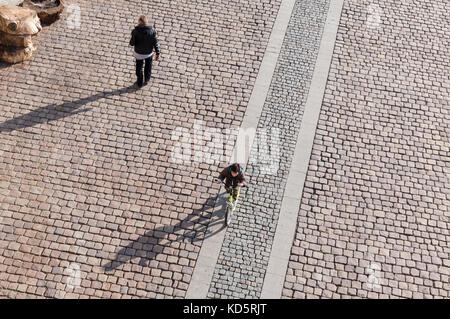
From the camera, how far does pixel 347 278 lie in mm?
9141

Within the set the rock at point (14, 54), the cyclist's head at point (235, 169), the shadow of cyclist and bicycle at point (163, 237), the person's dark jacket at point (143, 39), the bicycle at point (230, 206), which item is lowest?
the shadow of cyclist and bicycle at point (163, 237)

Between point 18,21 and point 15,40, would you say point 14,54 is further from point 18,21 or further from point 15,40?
point 18,21

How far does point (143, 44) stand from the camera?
10922 mm

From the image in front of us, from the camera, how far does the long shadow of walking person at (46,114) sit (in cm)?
1091

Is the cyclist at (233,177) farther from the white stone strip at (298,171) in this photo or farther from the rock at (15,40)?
the rock at (15,40)

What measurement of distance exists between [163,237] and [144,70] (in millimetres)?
4249

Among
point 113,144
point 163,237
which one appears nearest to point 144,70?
point 113,144

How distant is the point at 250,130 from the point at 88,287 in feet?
15.5

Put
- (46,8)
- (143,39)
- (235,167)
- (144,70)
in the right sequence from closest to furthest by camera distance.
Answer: (235,167) → (143,39) → (144,70) → (46,8)

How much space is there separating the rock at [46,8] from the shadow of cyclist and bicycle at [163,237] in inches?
264

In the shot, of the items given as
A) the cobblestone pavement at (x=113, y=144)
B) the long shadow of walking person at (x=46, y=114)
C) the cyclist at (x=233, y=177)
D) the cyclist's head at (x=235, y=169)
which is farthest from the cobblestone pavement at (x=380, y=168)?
the long shadow of walking person at (x=46, y=114)

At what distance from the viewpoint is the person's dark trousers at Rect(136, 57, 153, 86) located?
11.3 meters

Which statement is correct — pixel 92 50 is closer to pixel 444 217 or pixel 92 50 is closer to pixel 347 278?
pixel 347 278

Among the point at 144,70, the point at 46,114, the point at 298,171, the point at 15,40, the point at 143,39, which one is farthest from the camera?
the point at 15,40
